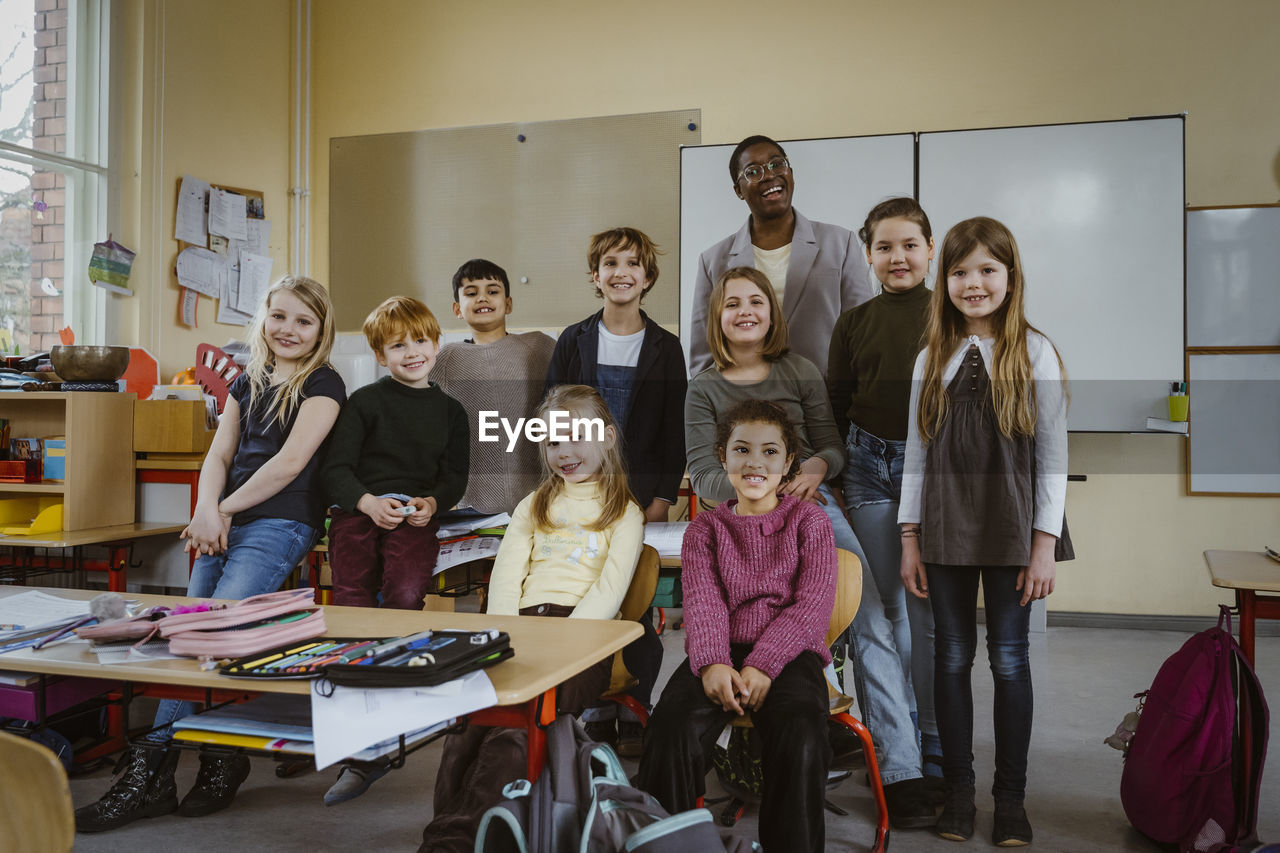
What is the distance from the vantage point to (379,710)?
3.87 feet

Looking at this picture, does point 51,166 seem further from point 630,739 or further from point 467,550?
→ point 630,739

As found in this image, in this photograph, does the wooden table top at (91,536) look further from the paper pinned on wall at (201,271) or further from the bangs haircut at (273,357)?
the paper pinned on wall at (201,271)

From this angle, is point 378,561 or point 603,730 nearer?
point 378,561

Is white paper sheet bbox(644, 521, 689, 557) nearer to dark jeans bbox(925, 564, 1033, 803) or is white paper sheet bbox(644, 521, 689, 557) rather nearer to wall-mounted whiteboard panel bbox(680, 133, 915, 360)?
dark jeans bbox(925, 564, 1033, 803)

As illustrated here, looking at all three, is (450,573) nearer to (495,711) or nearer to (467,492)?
(467,492)

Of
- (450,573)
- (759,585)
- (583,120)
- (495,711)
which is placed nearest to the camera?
(495,711)

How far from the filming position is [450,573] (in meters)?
2.57

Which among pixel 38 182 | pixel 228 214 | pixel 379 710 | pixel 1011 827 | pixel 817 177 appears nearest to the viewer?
pixel 379 710

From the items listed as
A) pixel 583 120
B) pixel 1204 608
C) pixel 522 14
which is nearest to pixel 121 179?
pixel 522 14

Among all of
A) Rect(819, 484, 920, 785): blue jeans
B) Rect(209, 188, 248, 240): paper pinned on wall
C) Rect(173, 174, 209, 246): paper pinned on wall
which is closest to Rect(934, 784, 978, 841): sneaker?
Rect(819, 484, 920, 785): blue jeans

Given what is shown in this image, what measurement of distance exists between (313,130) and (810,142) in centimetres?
178

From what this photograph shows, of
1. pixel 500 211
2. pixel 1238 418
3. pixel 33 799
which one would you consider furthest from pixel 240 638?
pixel 1238 418

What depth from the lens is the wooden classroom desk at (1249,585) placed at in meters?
1.87

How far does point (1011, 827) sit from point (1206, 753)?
1.36 feet
